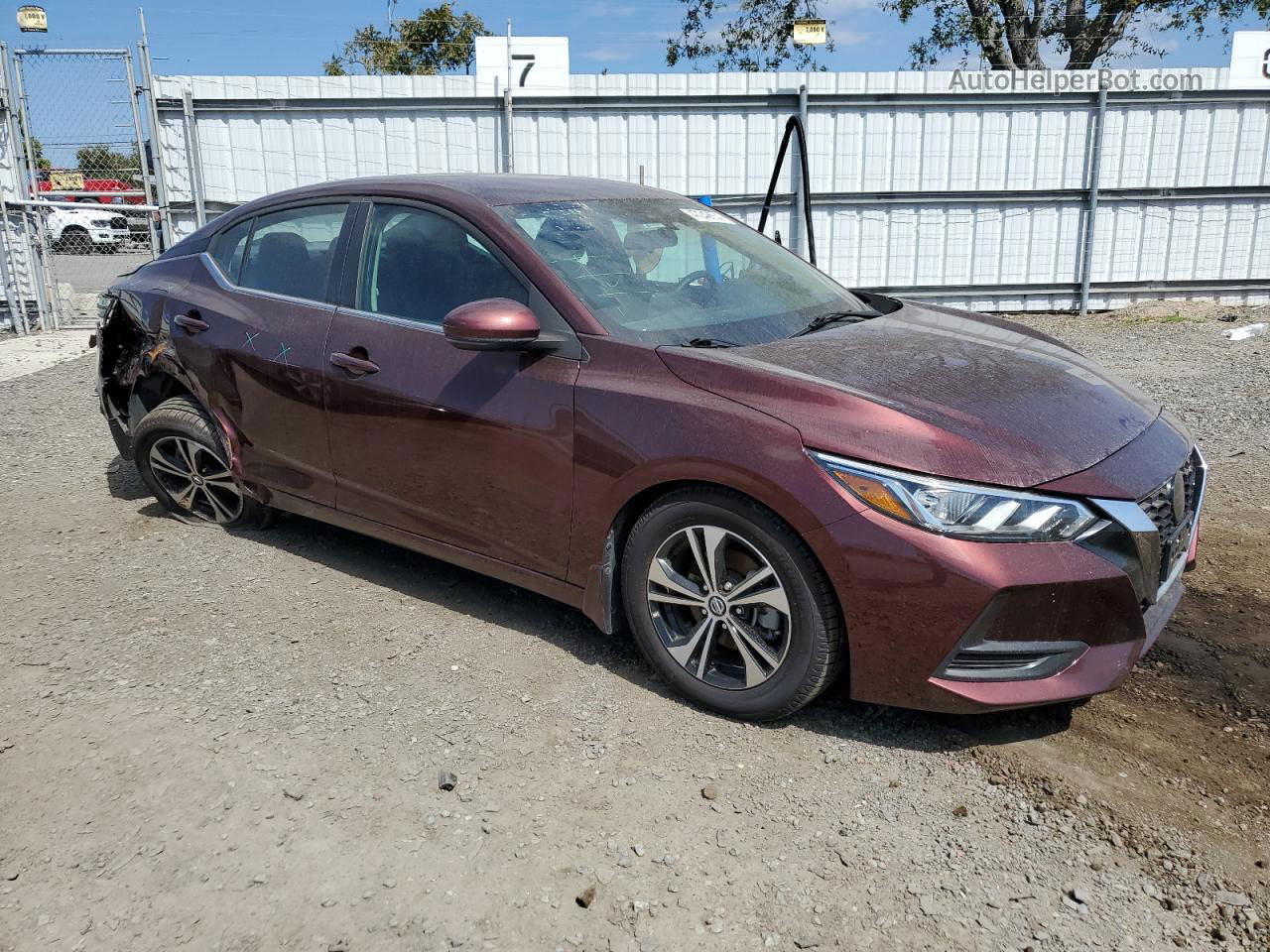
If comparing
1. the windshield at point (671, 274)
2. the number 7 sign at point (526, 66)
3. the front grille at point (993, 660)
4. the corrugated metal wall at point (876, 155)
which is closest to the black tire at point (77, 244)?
the corrugated metal wall at point (876, 155)

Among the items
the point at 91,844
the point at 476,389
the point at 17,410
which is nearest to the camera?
the point at 91,844

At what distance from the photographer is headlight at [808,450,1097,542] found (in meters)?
2.70

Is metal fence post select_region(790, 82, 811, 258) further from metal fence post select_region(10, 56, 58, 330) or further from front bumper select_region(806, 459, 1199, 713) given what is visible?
front bumper select_region(806, 459, 1199, 713)

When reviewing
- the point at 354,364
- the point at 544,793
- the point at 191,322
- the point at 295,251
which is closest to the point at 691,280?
the point at 354,364

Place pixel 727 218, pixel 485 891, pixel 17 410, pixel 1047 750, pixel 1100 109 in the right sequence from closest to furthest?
pixel 485 891, pixel 1047 750, pixel 727 218, pixel 17 410, pixel 1100 109

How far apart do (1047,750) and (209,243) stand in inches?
162

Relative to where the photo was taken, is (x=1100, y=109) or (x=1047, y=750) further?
(x=1100, y=109)

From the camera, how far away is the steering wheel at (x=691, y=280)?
374 cm

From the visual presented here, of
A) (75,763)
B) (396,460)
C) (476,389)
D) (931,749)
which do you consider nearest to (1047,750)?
(931,749)

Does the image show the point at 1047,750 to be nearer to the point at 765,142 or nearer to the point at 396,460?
the point at 396,460

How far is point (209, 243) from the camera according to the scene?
4.74m

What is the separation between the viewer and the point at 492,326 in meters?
3.26

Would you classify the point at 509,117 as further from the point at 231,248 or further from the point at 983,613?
the point at 983,613

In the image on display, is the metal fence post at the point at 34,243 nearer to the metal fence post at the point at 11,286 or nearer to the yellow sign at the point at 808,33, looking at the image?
the metal fence post at the point at 11,286
